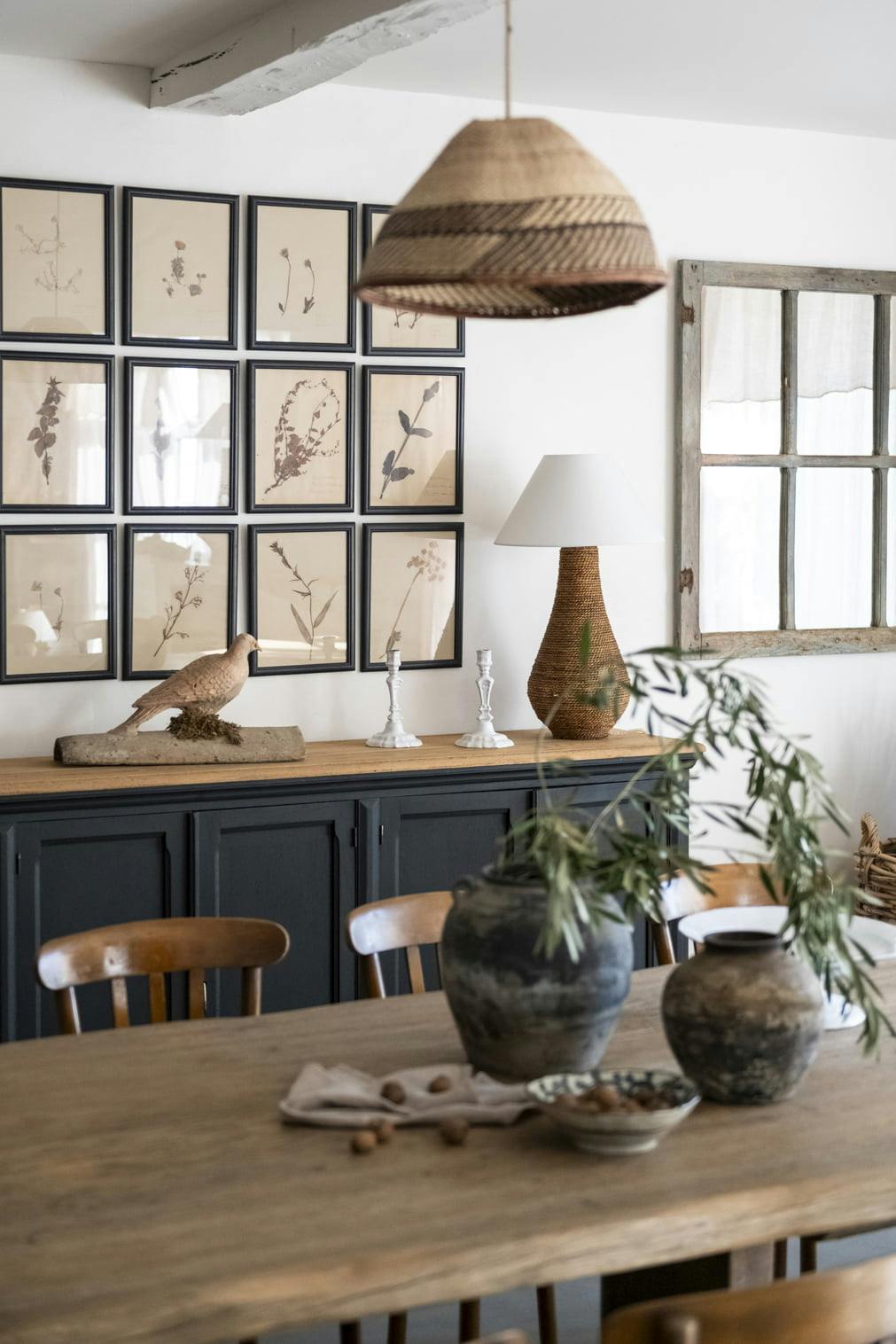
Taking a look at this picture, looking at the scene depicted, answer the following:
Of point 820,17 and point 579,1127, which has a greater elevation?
point 820,17

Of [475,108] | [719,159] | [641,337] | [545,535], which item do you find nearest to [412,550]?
[545,535]

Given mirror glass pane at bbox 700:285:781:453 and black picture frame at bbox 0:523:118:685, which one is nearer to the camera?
black picture frame at bbox 0:523:118:685

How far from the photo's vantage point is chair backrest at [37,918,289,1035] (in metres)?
2.73

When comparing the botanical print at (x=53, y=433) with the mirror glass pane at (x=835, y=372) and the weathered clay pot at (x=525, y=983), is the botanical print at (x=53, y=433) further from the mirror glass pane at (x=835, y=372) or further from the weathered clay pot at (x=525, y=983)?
the weathered clay pot at (x=525, y=983)

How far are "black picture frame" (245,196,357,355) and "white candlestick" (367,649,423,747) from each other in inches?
36.8

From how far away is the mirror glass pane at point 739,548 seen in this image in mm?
5043

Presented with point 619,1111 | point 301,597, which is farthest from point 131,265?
point 619,1111

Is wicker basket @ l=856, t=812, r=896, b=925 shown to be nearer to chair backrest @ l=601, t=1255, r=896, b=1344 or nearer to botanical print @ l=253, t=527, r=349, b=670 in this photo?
botanical print @ l=253, t=527, r=349, b=670

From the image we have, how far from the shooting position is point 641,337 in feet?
16.1

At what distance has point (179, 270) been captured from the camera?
4.31m

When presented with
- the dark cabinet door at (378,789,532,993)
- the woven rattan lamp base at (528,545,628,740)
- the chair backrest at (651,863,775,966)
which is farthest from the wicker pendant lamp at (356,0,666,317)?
the woven rattan lamp base at (528,545,628,740)

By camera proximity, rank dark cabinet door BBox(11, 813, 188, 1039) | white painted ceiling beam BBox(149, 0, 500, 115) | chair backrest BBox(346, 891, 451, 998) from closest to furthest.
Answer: chair backrest BBox(346, 891, 451, 998), white painted ceiling beam BBox(149, 0, 500, 115), dark cabinet door BBox(11, 813, 188, 1039)

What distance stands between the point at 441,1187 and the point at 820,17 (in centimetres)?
322

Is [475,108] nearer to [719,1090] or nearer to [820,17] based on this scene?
[820,17]
